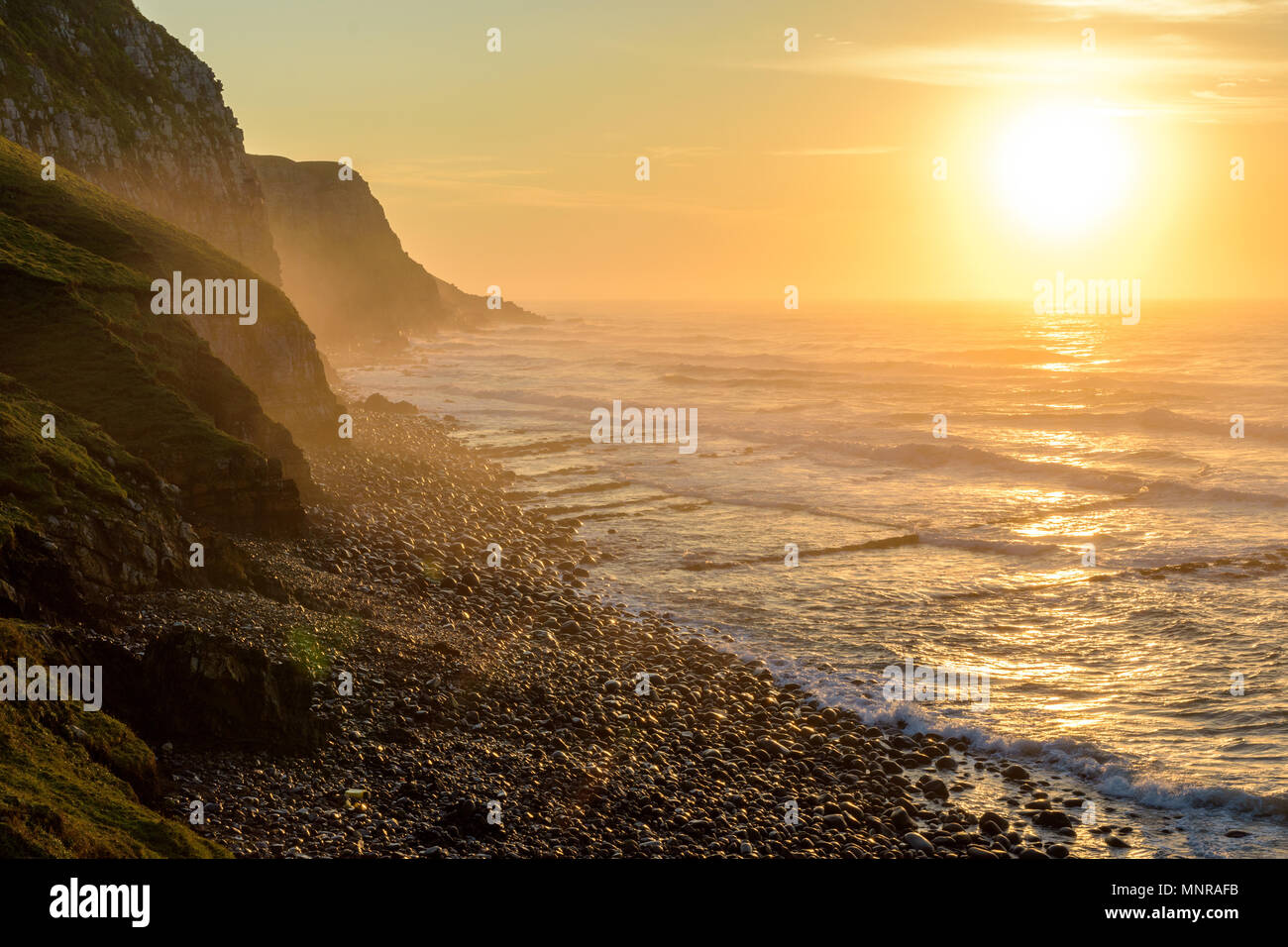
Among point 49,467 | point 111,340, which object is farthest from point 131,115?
point 49,467

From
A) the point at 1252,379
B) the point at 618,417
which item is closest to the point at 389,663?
the point at 618,417

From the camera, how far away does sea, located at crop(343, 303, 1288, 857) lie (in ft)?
60.2

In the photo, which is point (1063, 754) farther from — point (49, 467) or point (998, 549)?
point (49, 467)

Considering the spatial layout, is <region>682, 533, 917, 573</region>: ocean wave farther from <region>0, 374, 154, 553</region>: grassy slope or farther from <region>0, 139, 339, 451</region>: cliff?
<region>0, 374, 154, 553</region>: grassy slope

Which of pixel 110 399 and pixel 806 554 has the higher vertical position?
pixel 110 399

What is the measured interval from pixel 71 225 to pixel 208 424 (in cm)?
1090

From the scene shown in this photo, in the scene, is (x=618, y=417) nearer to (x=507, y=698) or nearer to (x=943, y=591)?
(x=943, y=591)

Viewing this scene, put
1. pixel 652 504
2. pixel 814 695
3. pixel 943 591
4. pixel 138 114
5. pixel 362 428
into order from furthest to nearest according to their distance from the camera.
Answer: pixel 138 114 < pixel 362 428 < pixel 652 504 < pixel 943 591 < pixel 814 695

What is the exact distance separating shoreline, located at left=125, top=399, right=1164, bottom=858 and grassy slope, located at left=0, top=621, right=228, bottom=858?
87 centimetres

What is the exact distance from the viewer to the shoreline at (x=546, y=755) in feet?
43.0

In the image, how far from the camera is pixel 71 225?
1109 inches

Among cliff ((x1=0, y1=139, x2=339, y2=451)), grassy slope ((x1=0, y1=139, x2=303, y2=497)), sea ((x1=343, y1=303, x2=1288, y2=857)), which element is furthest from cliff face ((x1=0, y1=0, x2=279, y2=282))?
sea ((x1=343, y1=303, x2=1288, y2=857))

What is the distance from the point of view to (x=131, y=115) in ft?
155

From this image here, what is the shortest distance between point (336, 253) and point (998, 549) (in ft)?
381
